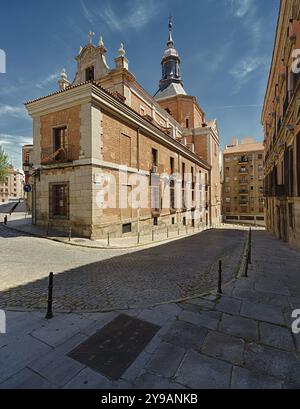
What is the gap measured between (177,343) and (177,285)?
8.10 feet

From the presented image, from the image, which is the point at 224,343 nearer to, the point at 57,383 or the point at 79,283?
the point at 57,383

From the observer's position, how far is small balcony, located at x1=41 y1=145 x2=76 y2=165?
1308cm

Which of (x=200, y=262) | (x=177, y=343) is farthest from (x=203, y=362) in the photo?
(x=200, y=262)

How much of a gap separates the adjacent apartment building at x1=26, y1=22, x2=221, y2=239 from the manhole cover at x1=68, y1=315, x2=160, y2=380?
9038 millimetres

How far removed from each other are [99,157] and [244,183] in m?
51.2

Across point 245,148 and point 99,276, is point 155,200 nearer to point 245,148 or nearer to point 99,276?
point 99,276

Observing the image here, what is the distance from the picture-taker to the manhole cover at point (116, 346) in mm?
2749

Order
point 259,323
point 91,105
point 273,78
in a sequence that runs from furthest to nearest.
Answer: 1. point 273,78
2. point 91,105
3. point 259,323

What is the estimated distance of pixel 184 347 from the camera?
3109mm

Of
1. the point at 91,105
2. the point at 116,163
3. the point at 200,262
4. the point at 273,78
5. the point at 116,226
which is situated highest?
the point at 273,78

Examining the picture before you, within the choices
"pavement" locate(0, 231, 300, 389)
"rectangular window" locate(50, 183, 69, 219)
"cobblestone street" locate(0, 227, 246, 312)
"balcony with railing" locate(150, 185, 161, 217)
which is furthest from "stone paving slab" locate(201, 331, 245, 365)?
"balcony with railing" locate(150, 185, 161, 217)

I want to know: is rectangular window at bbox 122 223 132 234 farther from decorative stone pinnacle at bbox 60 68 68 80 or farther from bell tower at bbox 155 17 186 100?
bell tower at bbox 155 17 186 100

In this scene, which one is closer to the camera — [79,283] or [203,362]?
[203,362]

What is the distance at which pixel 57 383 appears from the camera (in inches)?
97.7
